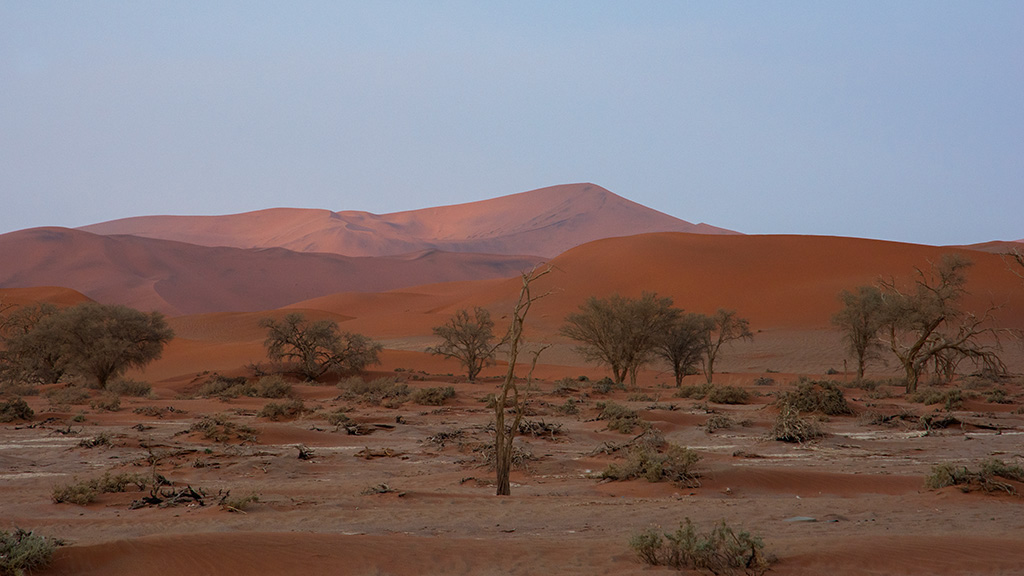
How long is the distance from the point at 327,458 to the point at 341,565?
684 centimetres

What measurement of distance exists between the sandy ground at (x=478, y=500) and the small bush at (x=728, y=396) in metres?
3.83

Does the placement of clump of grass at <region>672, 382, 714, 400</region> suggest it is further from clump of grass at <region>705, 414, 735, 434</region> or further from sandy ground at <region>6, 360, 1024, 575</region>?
clump of grass at <region>705, 414, 735, 434</region>

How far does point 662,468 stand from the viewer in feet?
31.0

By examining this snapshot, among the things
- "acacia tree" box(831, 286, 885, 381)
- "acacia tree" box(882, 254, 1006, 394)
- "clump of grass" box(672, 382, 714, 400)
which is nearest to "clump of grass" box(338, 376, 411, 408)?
"clump of grass" box(672, 382, 714, 400)

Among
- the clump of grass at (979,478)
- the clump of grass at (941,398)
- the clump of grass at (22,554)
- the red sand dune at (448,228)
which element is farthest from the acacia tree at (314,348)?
the red sand dune at (448,228)

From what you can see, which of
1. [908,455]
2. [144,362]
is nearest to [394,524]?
[908,455]

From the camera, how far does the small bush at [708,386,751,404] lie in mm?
21188

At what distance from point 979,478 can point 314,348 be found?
25813 millimetres

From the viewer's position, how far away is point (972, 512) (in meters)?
7.68

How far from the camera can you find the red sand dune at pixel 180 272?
8744 cm

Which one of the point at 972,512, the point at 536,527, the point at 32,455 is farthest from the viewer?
the point at 32,455

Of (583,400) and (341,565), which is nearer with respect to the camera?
(341,565)

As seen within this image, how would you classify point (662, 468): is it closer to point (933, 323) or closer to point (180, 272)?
point (933, 323)

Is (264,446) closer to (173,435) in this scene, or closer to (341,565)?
(173,435)
